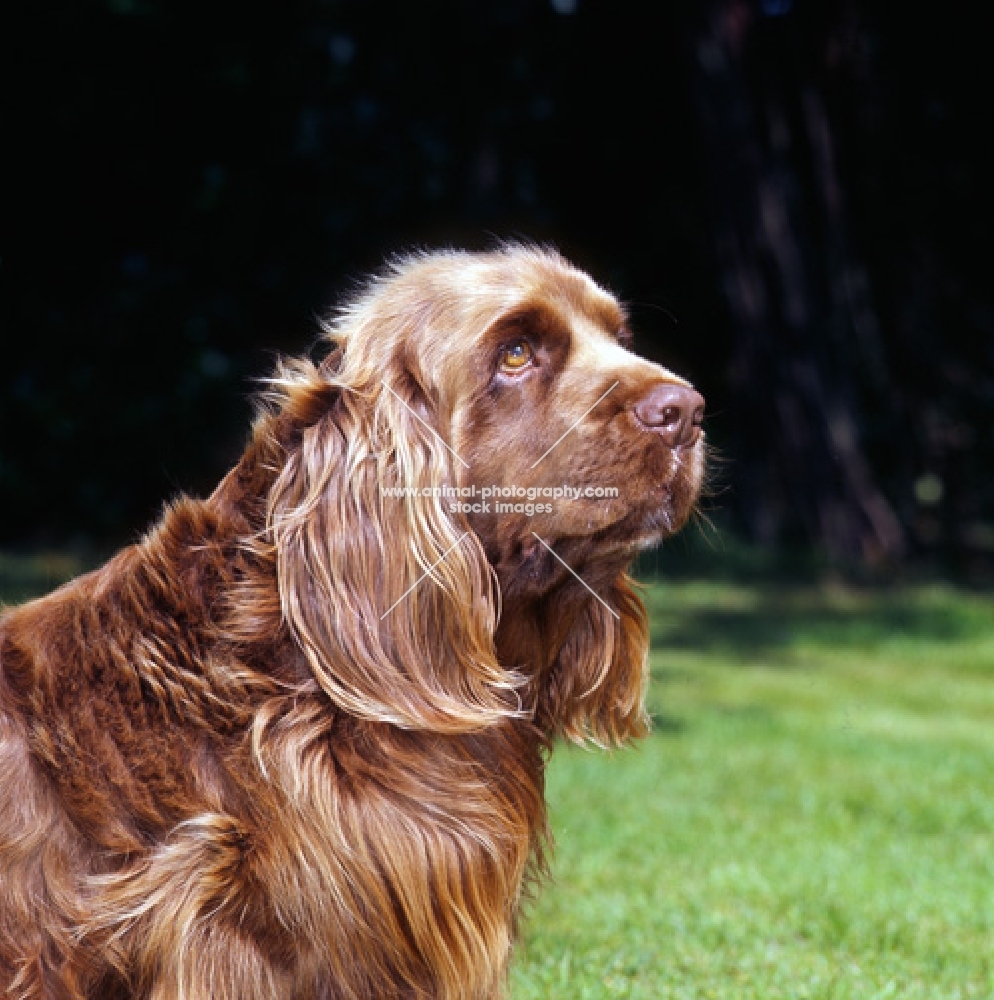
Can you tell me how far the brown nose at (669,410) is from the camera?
3221 millimetres

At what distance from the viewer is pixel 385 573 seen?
3078 millimetres

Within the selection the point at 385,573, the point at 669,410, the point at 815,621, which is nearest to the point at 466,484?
the point at 385,573

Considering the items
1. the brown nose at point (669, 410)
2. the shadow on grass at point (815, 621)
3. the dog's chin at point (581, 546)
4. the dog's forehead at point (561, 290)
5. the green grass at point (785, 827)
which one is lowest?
the shadow on grass at point (815, 621)

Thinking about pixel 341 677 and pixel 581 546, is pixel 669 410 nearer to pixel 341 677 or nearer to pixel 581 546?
pixel 581 546

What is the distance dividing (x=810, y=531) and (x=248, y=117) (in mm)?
7353

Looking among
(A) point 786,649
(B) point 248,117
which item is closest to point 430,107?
(B) point 248,117

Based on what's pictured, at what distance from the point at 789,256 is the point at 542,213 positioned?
3455 mm

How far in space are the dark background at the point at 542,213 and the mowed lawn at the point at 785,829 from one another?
4.58 metres

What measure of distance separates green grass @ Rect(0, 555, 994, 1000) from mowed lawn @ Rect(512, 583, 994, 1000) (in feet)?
0.04

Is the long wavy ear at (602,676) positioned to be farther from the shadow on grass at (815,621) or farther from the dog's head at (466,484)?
the shadow on grass at (815,621)

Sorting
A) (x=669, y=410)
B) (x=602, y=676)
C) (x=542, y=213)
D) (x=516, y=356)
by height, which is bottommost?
(x=602, y=676)

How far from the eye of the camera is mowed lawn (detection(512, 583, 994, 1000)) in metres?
4.55

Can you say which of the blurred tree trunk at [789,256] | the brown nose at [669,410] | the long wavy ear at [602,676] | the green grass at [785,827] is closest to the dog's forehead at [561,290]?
the brown nose at [669,410]

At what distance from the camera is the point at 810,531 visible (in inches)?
612
